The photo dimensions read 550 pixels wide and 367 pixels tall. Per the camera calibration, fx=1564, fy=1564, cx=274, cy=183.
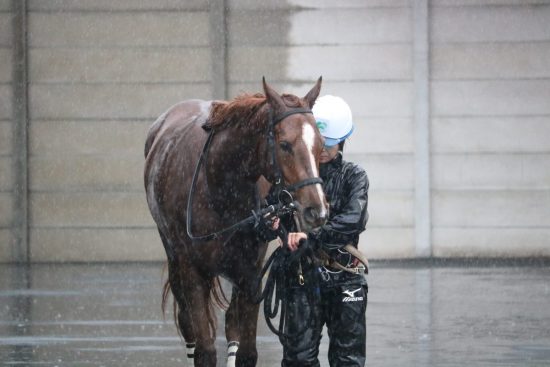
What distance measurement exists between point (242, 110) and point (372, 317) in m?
5.54

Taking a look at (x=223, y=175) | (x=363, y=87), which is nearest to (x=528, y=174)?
(x=363, y=87)

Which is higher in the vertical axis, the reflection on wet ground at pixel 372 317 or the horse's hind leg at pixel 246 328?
the horse's hind leg at pixel 246 328

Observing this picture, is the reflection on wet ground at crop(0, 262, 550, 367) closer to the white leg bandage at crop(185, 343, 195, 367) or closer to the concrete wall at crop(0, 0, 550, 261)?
the concrete wall at crop(0, 0, 550, 261)

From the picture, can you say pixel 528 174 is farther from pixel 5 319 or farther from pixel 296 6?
pixel 5 319

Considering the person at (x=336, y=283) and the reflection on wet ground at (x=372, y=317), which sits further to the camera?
the reflection on wet ground at (x=372, y=317)

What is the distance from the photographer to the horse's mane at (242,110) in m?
8.31

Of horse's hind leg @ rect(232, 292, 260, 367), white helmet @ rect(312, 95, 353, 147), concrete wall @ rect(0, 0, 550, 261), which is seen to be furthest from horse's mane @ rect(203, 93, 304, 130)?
concrete wall @ rect(0, 0, 550, 261)

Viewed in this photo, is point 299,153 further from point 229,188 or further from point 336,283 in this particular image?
point 229,188

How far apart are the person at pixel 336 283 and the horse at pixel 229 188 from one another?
0.22m

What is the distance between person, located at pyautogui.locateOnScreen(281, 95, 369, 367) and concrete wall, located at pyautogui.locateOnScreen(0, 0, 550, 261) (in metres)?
11.7

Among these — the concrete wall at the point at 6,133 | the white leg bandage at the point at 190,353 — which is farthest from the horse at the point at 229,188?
the concrete wall at the point at 6,133

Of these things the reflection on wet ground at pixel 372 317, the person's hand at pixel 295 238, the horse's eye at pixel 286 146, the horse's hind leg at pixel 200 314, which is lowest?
the reflection on wet ground at pixel 372 317

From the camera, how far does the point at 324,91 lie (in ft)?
65.8

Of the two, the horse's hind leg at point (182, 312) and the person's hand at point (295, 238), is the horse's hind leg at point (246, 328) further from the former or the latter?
the person's hand at point (295, 238)
